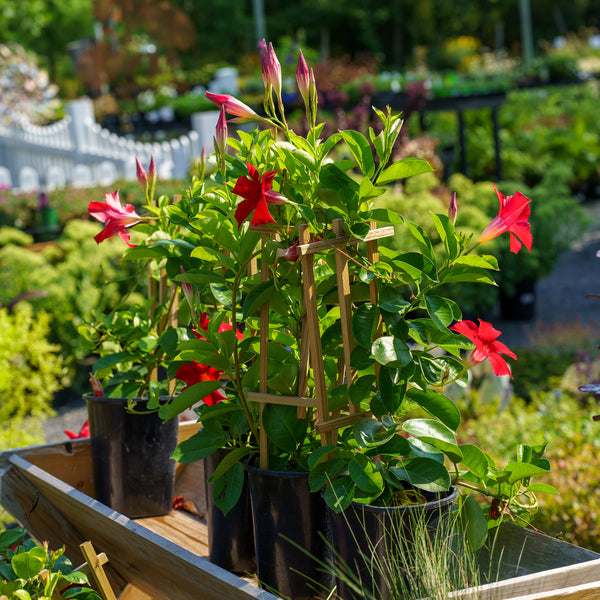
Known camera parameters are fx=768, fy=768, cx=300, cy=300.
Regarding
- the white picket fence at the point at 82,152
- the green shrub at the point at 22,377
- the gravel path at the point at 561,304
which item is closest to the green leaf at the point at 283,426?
the green shrub at the point at 22,377

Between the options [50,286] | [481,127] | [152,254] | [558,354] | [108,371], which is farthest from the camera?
[481,127]

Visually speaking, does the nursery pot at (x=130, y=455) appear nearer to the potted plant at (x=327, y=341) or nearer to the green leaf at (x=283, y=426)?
the potted plant at (x=327, y=341)

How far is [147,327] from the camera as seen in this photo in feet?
6.38

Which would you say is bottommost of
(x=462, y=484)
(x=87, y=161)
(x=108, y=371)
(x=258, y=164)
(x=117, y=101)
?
(x=462, y=484)

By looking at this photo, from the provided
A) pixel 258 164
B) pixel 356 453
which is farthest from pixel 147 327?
pixel 356 453

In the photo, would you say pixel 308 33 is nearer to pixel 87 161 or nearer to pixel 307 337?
pixel 87 161

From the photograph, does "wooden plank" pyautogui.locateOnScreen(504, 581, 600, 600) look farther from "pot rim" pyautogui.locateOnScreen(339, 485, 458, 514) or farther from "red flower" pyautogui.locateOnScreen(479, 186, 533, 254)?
"red flower" pyautogui.locateOnScreen(479, 186, 533, 254)

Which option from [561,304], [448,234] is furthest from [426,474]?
[561,304]

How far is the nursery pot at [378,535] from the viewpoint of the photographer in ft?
3.95

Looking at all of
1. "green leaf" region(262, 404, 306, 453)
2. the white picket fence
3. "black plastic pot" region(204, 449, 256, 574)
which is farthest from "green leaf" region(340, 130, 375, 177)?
the white picket fence

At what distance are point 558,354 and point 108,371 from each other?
161 inches

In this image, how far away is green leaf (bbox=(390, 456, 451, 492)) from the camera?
122cm

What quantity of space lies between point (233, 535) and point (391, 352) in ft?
2.06

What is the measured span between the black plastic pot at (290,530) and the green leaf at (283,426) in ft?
0.19
